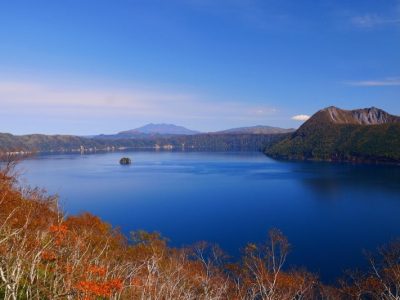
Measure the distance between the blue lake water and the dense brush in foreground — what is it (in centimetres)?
216

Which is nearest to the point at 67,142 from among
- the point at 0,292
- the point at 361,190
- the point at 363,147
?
the point at 363,147

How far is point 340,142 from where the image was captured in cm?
11575

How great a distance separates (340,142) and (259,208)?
83.3m

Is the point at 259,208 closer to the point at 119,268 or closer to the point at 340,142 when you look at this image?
the point at 119,268

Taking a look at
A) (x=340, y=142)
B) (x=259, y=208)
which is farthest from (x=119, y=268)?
(x=340, y=142)

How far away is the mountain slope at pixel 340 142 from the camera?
93906 mm

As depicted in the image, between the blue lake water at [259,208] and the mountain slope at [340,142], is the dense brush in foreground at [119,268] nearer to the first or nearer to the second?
the blue lake water at [259,208]

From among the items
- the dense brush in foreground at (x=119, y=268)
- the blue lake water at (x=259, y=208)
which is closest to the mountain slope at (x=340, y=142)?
the blue lake water at (x=259, y=208)

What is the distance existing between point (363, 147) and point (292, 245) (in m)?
82.0

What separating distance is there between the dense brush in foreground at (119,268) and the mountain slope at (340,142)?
242ft

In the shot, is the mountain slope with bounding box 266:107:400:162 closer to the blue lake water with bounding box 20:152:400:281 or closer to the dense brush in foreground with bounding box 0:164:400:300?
the blue lake water with bounding box 20:152:400:281

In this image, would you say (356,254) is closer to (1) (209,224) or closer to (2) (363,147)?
(1) (209,224)

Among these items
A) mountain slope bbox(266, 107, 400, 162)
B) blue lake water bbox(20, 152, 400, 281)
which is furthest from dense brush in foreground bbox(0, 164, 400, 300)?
mountain slope bbox(266, 107, 400, 162)

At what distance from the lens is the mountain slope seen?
3697 inches
